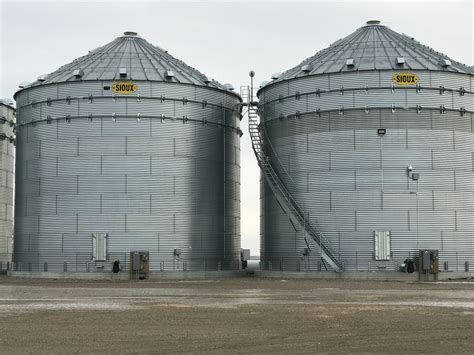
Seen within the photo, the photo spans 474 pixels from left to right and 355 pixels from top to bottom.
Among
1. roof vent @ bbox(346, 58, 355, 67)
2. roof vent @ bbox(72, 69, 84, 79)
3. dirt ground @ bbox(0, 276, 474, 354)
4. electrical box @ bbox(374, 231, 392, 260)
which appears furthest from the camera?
roof vent @ bbox(72, 69, 84, 79)

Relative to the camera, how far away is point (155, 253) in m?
53.5

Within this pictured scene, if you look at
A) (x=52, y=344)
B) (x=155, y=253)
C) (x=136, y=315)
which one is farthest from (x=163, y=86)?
(x=52, y=344)

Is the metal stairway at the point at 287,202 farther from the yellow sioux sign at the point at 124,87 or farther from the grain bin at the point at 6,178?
the grain bin at the point at 6,178

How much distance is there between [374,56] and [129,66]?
19068 millimetres

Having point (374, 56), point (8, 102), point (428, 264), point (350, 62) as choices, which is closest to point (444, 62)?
point (374, 56)

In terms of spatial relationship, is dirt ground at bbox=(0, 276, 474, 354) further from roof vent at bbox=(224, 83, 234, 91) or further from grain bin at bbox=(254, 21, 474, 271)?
roof vent at bbox=(224, 83, 234, 91)

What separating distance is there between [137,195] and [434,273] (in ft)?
71.6

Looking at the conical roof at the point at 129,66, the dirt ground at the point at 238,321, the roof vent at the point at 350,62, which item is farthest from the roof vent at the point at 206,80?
the dirt ground at the point at 238,321

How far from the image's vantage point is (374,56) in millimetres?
55094

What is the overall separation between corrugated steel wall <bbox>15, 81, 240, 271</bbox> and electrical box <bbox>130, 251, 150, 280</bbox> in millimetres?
888

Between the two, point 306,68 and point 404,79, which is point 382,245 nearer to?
point 404,79

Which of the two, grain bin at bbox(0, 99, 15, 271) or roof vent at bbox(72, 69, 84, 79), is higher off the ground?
A: roof vent at bbox(72, 69, 84, 79)

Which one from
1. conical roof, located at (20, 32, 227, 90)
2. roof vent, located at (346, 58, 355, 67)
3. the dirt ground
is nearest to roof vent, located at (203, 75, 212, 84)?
conical roof, located at (20, 32, 227, 90)

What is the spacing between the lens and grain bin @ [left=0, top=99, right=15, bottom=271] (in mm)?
67312
